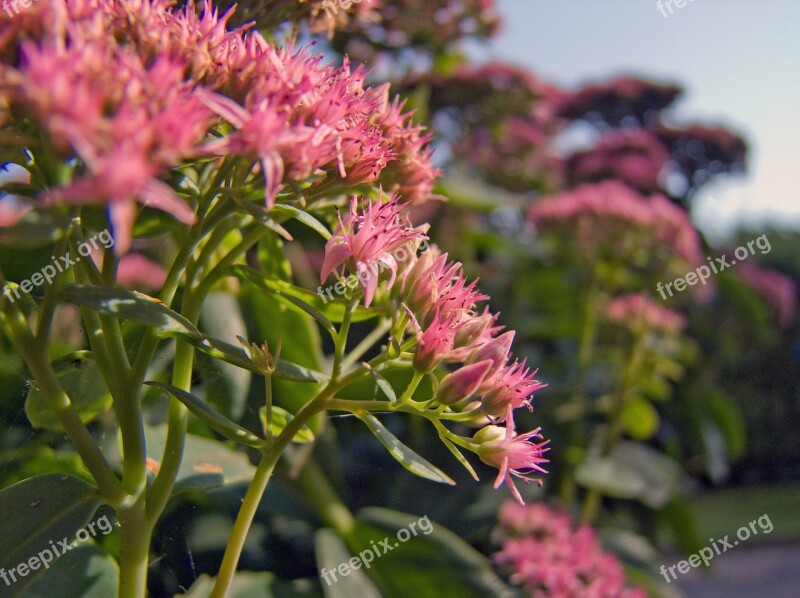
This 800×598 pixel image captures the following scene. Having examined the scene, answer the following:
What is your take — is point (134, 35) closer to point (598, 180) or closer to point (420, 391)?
point (420, 391)

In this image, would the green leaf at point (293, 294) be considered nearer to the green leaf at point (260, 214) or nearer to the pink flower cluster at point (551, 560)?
the green leaf at point (260, 214)

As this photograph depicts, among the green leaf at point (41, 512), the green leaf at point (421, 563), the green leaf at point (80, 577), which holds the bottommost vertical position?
the green leaf at point (421, 563)

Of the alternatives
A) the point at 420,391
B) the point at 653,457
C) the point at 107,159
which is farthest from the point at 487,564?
the point at 653,457

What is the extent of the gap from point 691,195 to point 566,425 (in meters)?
1.44

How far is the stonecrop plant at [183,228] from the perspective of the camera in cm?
33

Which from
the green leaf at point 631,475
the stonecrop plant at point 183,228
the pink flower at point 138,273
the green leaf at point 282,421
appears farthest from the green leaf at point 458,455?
the green leaf at point 631,475

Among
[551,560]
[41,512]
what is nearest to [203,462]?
[41,512]

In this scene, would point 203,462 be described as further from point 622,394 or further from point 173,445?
point 622,394

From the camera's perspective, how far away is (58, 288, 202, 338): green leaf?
0.40m

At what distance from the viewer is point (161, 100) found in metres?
0.35

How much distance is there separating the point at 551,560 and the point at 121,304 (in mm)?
737

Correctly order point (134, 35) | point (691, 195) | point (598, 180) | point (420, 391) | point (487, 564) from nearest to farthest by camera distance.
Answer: point (134, 35) → point (420, 391) → point (487, 564) → point (598, 180) → point (691, 195)

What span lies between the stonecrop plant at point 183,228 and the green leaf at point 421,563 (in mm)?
Answer: 310

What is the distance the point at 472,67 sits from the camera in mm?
1924
